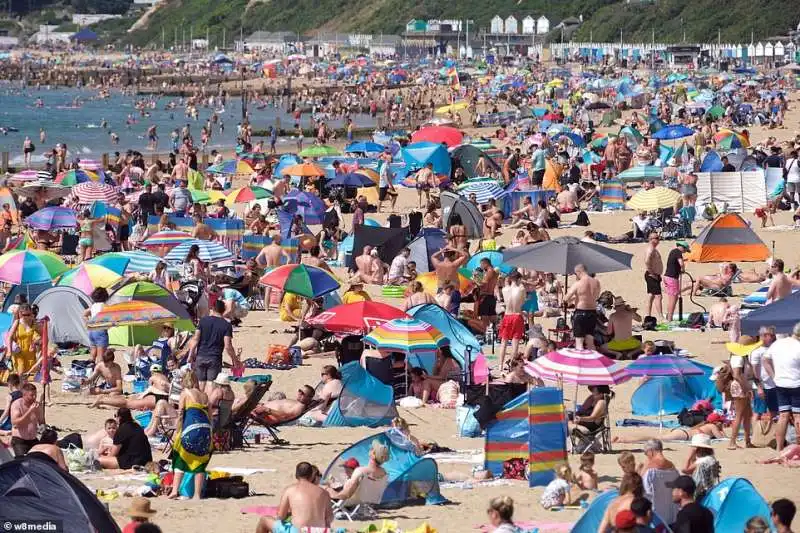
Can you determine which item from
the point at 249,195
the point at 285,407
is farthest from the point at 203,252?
the point at 249,195

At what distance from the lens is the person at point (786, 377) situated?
1023 cm

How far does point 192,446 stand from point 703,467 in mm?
3203

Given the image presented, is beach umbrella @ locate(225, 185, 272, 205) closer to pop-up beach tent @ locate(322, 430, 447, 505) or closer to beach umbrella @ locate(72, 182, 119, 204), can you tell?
beach umbrella @ locate(72, 182, 119, 204)

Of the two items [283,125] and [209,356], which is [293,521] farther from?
[283,125]

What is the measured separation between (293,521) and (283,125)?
50901 millimetres

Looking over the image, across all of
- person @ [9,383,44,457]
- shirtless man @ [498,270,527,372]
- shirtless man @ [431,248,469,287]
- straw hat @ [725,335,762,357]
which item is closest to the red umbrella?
shirtless man @ [431,248,469,287]

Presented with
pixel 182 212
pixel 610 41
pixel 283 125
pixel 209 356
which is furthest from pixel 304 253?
pixel 610 41

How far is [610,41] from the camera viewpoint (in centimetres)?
10688

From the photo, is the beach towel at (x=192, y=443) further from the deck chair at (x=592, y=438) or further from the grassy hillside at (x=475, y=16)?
the grassy hillside at (x=475, y=16)

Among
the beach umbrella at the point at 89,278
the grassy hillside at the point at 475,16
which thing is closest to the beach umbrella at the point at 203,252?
the beach umbrella at the point at 89,278

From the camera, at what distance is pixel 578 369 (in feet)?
35.2

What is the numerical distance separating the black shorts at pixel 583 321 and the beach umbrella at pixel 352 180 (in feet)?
37.3

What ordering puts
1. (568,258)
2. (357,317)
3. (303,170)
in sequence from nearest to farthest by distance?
(357,317), (568,258), (303,170)

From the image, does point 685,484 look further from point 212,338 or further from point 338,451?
point 212,338
